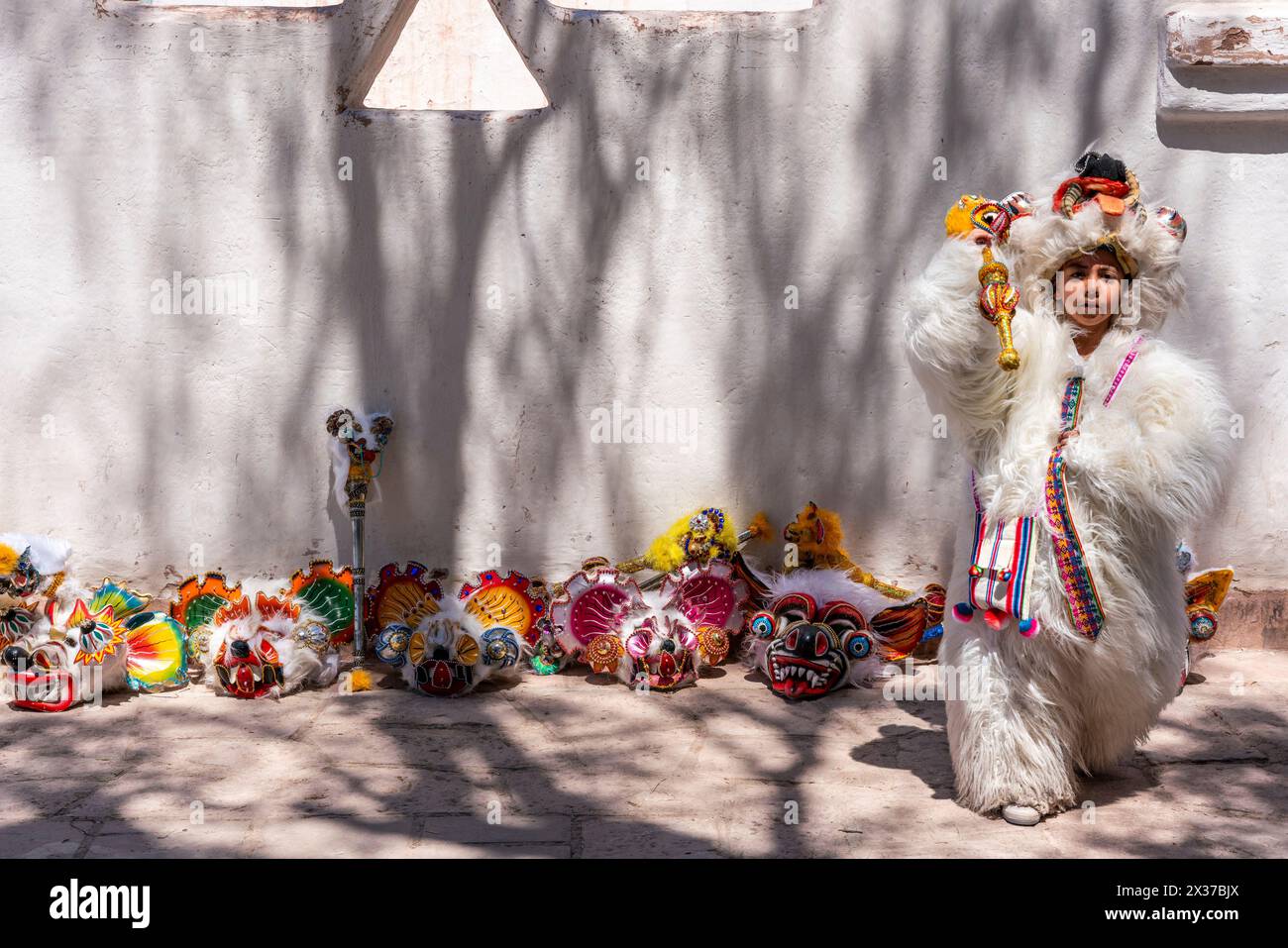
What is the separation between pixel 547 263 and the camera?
15.9ft

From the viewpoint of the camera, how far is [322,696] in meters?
4.52

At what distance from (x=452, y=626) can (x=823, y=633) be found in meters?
1.26

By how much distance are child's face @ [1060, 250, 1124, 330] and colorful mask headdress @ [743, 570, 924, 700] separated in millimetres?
1542

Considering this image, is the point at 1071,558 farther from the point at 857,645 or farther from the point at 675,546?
the point at 675,546

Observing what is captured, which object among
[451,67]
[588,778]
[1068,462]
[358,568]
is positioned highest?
[451,67]

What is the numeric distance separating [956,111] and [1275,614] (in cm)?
217

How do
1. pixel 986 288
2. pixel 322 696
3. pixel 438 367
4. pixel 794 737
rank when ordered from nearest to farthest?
pixel 986 288, pixel 794 737, pixel 322 696, pixel 438 367

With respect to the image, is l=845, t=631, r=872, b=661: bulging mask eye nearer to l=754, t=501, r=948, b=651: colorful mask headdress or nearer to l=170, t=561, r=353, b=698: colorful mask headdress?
l=754, t=501, r=948, b=651: colorful mask headdress

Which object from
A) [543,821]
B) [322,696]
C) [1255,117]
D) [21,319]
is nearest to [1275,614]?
[1255,117]

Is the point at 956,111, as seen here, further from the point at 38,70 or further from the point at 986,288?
the point at 38,70

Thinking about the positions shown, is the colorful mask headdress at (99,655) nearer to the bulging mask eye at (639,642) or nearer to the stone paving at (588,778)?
the stone paving at (588,778)

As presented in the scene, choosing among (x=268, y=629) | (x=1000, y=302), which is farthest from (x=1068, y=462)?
(x=268, y=629)

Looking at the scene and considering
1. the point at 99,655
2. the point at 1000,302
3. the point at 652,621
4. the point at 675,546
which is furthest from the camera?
the point at 675,546

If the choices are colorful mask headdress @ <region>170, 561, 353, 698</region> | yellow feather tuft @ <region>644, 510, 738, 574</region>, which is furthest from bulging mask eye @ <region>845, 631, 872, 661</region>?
colorful mask headdress @ <region>170, 561, 353, 698</region>
